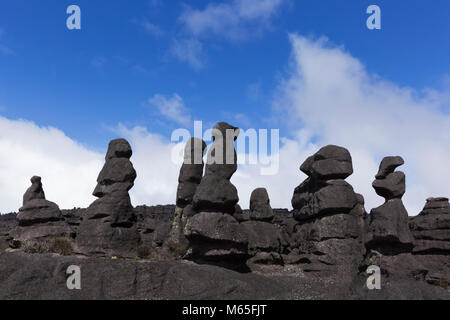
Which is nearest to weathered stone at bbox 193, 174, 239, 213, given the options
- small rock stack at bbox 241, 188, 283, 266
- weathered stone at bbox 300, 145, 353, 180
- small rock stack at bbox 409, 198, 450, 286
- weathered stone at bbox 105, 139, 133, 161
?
weathered stone at bbox 105, 139, 133, 161

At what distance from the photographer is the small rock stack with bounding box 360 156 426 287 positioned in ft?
56.6

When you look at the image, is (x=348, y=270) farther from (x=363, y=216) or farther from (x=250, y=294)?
(x=250, y=294)

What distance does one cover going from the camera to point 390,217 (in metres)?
17.8

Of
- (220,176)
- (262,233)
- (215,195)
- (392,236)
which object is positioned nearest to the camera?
(392,236)

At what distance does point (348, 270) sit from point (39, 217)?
16.9 m

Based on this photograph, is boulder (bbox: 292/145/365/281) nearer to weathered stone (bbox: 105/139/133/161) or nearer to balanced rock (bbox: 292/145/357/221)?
balanced rock (bbox: 292/145/357/221)

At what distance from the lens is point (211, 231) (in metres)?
16.9

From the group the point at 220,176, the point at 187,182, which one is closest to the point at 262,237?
the point at 187,182

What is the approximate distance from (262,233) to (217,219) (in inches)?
282

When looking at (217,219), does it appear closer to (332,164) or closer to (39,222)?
(332,164)
